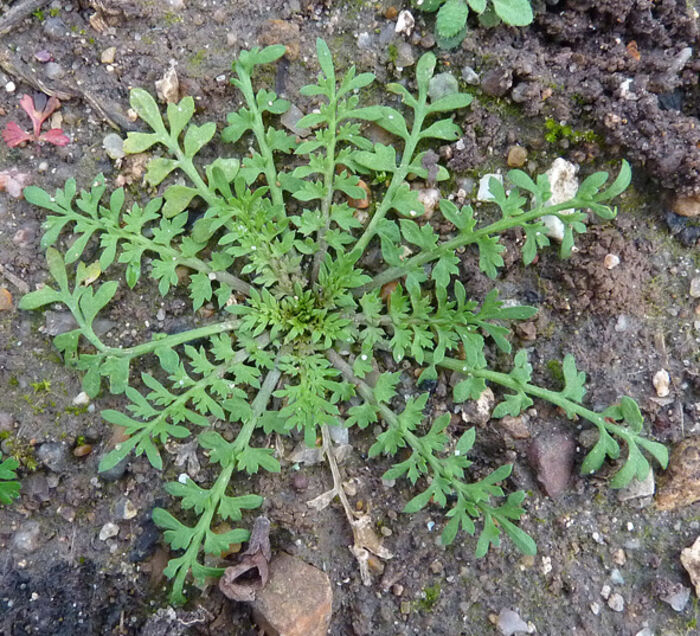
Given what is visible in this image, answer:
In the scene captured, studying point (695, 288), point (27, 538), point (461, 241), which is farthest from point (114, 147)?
point (695, 288)

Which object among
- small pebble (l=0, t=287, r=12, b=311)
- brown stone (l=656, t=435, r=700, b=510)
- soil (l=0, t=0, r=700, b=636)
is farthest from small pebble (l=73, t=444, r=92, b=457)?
brown stone (l=656, t=435, r=700, b=510)

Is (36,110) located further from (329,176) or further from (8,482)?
(8,482)

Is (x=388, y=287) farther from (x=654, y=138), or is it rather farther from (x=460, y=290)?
(x=654, y=138)

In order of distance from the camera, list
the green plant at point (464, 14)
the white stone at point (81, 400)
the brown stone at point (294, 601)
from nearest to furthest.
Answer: the brown stone at point (294, 601) < the white stone at point (81, 400) < the green plant at point (464, 14)

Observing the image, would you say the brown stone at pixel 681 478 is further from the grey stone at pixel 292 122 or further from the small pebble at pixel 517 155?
the grey stone at pixel 292 122

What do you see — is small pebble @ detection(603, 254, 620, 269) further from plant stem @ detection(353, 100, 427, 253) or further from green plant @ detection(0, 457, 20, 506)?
green plant @ detection(0, 457, 20, 506)

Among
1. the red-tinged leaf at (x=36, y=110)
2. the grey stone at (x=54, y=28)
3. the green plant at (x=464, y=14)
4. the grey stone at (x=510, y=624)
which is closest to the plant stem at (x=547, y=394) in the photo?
the grey stone at (x=510, y=624)

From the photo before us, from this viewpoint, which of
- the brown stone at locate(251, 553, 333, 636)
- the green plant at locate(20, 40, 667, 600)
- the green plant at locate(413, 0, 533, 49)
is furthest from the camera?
the green plant at locate(413, 0, 533, 49)

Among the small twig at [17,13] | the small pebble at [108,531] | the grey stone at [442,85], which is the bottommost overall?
the small pebble at [108,531]
